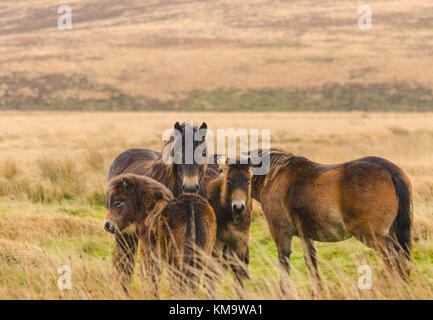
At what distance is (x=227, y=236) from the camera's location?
6496 millimetres

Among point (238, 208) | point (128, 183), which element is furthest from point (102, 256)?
point (238, 208)

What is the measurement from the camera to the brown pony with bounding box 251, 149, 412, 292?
19.6 ft

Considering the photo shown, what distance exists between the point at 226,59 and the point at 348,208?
69.4 metres

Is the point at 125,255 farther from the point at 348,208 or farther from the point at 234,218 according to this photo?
the point at 348,208

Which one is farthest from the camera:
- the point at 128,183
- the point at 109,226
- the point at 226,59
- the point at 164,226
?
the point at 226,59

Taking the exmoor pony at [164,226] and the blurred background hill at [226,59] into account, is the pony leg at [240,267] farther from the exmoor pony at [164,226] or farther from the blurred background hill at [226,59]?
the blurred background hill at [226,59]

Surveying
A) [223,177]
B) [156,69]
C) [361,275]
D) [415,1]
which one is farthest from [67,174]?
[415,1]

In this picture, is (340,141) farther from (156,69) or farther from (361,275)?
(156,69)

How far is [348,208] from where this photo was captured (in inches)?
238

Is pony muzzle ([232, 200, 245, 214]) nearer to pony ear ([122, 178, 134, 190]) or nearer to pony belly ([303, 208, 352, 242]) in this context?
pony belly ([303, 208, 352, 242])

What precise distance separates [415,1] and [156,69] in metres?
56.9

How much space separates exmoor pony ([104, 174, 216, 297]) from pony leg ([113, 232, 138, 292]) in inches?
13.7

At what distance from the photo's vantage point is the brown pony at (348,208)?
598 cm

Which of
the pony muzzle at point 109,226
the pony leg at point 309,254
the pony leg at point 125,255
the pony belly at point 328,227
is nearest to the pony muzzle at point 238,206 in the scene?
the pony belly at point 328,227
